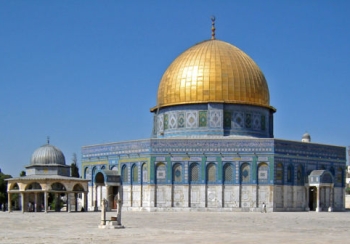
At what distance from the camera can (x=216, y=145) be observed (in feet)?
137

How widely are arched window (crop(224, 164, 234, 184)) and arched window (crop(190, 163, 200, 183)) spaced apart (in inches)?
70.0

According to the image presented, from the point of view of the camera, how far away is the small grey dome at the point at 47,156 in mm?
50781

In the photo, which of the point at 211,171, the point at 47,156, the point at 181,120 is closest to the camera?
the point at 211,171

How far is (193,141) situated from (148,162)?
10.5 ft

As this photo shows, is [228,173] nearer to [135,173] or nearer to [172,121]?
[135,173]

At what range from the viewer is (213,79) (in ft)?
147

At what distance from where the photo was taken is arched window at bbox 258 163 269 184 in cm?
4106

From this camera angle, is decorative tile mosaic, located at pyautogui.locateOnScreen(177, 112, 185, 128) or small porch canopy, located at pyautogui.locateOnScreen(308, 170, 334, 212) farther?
decorative tile mosaic, located at pyautogui.locateOnScreen(177, 112, 185, 128)

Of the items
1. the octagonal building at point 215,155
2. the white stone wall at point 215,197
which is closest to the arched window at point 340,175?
the octagonal building at point 215,155

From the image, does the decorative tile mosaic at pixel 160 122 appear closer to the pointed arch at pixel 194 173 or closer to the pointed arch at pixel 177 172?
the pointed arch at pixel 177 172

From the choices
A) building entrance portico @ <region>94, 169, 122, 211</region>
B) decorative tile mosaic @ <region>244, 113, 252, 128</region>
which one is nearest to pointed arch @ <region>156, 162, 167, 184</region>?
building entrance portico @ <region>94, 169, 122, 211</region>

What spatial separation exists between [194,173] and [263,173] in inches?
172

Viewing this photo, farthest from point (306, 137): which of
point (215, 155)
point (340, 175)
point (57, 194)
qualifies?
point (57, 194)

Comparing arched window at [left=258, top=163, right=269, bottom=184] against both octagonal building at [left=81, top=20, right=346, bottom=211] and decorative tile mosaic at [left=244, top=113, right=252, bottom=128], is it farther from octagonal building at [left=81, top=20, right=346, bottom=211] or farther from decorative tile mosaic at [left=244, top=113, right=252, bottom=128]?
decorative tile mosaic at [left=244, top=113, right=252, bottom=128]
